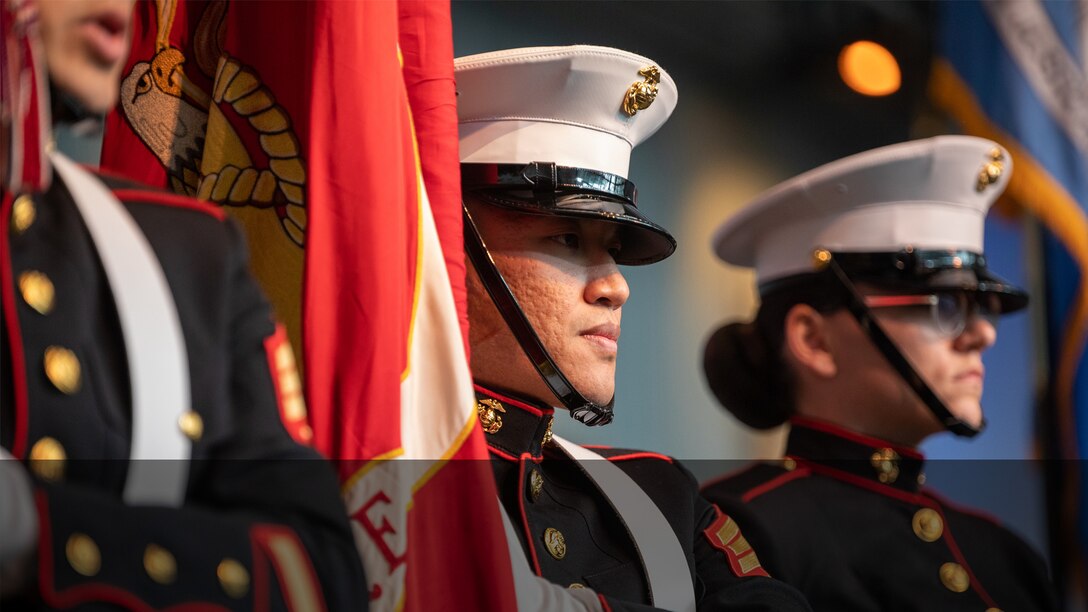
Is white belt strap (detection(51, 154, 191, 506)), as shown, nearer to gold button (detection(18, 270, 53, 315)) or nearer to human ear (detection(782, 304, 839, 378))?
gold button (detection(18, 270, 53, 315))

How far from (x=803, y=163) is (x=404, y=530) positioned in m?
2.23

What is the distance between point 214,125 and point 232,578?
77 centimetres

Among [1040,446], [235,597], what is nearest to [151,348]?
[235,597]

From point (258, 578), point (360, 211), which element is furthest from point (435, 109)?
point (258, 578)

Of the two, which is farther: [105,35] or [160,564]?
[105,35]

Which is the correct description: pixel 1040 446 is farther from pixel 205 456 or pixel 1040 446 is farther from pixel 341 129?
pixel 205 456

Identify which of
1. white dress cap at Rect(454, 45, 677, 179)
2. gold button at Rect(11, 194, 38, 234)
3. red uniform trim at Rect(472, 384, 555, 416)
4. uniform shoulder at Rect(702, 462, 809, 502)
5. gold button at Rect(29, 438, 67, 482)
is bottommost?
uniform shoulder at Rect(702, 462, 809, 502)

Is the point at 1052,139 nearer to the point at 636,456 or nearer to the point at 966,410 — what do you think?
the point at 966,410

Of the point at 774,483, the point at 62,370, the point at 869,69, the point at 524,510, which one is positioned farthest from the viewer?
the point at 869,69

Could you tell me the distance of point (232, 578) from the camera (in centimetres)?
87

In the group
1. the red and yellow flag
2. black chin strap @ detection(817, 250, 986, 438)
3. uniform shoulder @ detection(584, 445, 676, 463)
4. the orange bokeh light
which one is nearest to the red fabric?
the red and yellow flag

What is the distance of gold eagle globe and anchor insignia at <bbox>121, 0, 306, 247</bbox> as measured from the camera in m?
1.44

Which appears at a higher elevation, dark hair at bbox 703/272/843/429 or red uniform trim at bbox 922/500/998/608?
dark hair at bbox 703/272/843/429

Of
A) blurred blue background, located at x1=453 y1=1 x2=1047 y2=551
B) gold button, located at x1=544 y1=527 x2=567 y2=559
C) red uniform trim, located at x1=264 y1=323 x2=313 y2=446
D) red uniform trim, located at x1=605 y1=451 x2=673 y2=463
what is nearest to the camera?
red uniform trim, located at x1=264 y1=323 x2=313 y2=446
